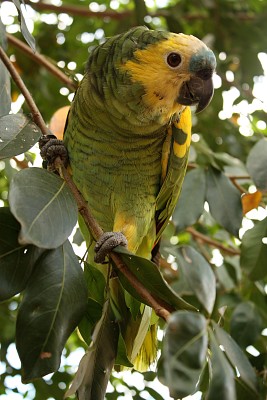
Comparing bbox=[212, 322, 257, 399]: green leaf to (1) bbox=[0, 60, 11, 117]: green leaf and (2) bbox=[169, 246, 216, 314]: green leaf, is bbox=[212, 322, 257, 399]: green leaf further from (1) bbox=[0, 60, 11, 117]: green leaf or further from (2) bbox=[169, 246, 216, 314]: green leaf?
(1) bbox=[0, 60, 11, 117]: green leaf

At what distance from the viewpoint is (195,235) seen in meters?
1.74

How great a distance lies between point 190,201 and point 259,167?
260 millimetres

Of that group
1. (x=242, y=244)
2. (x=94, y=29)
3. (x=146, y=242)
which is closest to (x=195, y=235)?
(x=146, y=242)

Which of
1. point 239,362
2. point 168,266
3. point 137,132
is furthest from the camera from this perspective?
point 168,266

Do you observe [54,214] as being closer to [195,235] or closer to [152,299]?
[152,299]

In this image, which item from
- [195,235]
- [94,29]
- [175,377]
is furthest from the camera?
[94,29]

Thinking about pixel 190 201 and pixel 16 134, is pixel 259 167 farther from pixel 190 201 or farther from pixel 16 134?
pixel 16 134

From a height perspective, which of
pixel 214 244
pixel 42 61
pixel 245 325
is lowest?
pixel 214 244

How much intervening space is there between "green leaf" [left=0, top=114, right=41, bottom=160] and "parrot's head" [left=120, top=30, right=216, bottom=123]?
0.37 metres

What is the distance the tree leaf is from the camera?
83cm

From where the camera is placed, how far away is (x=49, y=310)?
0.83m

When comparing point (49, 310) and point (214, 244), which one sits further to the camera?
point (214, 244)

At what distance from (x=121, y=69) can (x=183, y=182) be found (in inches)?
13.9

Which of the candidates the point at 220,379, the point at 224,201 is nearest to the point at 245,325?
the point at 224,201
